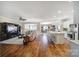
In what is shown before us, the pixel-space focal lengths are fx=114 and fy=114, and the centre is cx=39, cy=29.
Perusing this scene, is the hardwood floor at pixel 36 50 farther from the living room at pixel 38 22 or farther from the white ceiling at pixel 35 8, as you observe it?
the white ceiling at pixel 35 8

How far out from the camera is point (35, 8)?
349cm

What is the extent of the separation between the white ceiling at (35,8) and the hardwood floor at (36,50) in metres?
0.87

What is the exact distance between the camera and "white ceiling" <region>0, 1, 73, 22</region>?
3.44 m

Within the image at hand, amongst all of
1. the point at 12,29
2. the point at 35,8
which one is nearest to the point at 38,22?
the point at 35,8

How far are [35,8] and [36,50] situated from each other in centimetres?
128

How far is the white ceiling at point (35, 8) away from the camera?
135 inches

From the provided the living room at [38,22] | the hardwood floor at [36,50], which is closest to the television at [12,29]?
the living room at [38,22]

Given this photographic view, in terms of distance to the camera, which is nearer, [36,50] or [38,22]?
[36,50]

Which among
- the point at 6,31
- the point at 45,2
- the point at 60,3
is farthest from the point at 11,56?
the point at 60,3

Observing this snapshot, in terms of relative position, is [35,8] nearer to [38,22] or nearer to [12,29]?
[38,22]

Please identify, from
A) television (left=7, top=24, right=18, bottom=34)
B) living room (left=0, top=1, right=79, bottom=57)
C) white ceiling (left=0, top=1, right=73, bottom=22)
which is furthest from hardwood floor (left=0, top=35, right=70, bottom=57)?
white ceiling (left=0, top=1, right=73, bottom=22)

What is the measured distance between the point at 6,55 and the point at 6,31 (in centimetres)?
73

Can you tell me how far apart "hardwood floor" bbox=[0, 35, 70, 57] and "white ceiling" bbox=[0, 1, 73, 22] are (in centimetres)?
87

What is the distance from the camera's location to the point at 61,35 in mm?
3564
